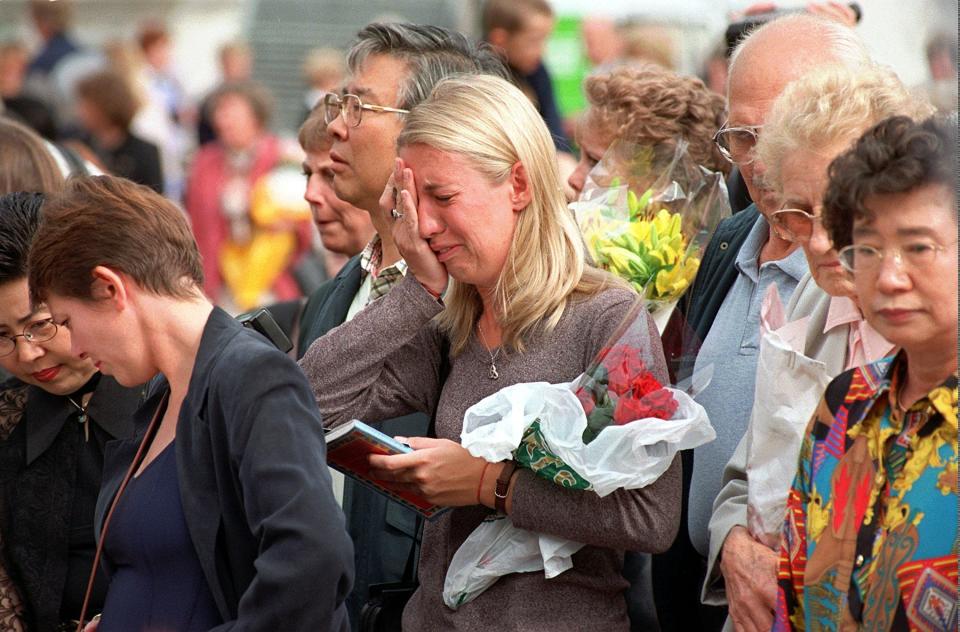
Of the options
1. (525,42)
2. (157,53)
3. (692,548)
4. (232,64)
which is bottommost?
(232,64)

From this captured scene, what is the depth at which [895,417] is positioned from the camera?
2.37 m

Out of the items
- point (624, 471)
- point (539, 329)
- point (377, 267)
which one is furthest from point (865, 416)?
point (377, 267)


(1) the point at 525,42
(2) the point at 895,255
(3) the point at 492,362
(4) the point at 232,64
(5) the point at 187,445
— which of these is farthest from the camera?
(4) the point at 232,64

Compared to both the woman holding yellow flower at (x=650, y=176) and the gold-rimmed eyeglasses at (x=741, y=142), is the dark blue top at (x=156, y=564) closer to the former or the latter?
the woman holding yellow flower at (x=650, y=176)

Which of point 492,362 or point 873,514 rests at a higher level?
point 873,514

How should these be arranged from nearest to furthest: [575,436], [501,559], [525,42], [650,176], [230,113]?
[575,436], [501,559], [650,176], [525,42], [230,113]

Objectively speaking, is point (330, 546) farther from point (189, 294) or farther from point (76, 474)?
point (76, 474)

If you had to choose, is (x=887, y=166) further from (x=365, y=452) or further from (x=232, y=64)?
(x=232, y=64)

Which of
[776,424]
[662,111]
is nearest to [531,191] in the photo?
[776,424]

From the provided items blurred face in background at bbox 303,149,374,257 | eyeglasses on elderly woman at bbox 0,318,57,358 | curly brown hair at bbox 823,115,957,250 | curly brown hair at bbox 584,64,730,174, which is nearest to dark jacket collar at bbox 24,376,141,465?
eyeglasses on elderly woman at bbox 0,318,57,358

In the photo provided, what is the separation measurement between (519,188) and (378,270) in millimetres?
1037

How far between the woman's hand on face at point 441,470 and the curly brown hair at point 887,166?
38.8 inches

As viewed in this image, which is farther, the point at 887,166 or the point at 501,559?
the point at 501,559

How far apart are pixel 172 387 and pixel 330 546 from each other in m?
0.59
